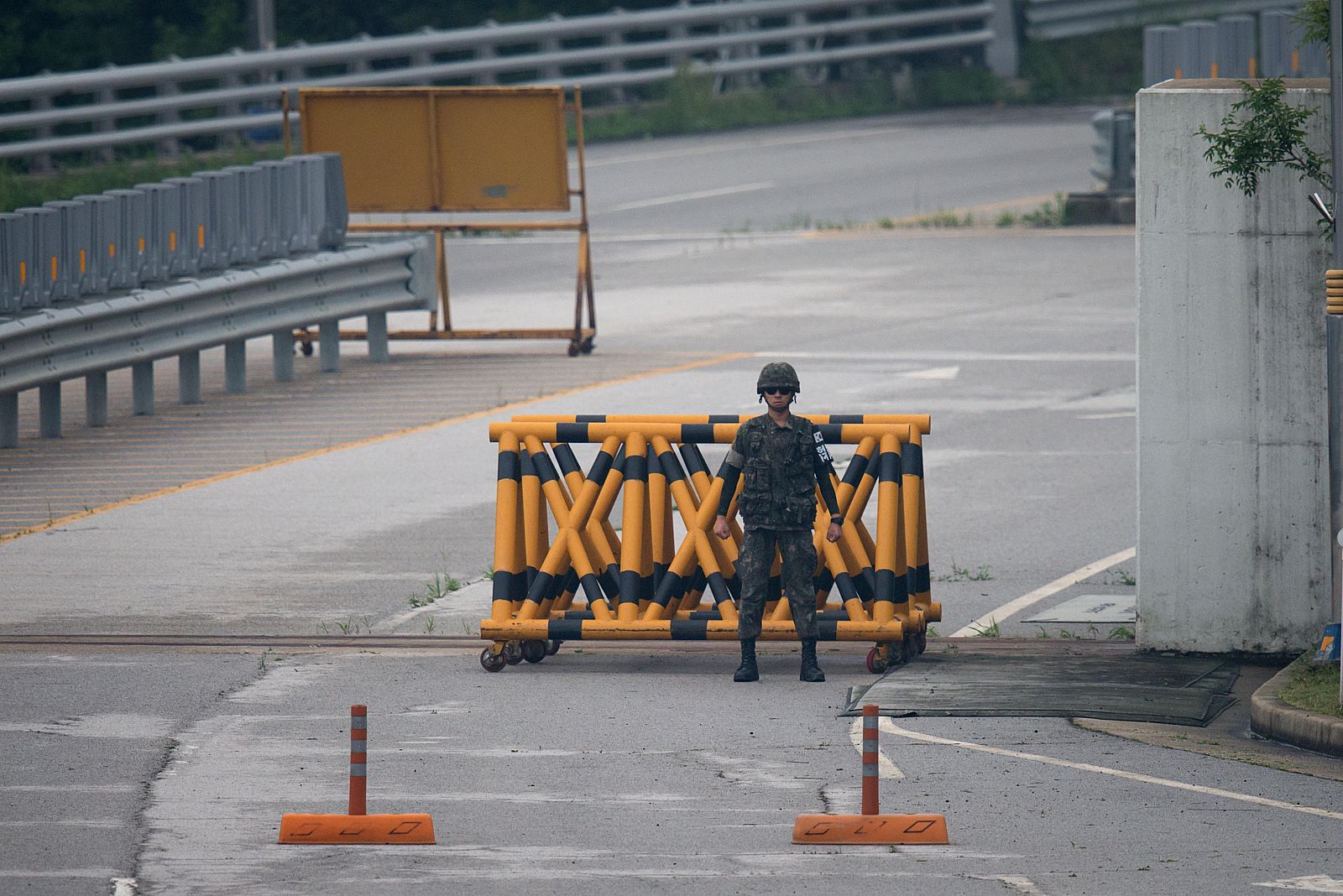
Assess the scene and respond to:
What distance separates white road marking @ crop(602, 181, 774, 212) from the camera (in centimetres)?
3288

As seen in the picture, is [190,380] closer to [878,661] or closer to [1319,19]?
[878,661]

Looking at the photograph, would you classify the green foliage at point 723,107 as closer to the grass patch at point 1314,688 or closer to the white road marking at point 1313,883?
the grass patch at point 1314,688

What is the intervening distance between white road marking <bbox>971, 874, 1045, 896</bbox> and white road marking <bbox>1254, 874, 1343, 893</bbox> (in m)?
0.76

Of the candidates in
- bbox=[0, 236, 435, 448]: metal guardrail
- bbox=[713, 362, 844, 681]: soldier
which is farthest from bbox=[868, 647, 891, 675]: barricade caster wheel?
bbox=[0, 236, 435, 448]: metal guardrail

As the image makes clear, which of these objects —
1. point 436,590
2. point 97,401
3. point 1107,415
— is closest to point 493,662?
point 436,590

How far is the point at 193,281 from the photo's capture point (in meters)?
18.8

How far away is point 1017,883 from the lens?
7.98 metres

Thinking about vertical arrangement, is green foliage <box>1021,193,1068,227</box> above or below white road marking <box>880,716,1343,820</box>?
above

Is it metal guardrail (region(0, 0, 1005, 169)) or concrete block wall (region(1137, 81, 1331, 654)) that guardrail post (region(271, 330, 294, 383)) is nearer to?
metal guardrail (region(0, 0, 1005, 169))

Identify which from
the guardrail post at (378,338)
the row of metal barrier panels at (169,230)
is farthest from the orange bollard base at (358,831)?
the guardrail post at (378,338)

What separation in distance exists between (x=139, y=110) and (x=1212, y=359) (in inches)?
956

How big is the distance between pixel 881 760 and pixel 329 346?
40.2 ft

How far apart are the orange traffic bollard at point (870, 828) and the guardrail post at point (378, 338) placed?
1369cm

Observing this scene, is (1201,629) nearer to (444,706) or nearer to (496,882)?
(444,706)
